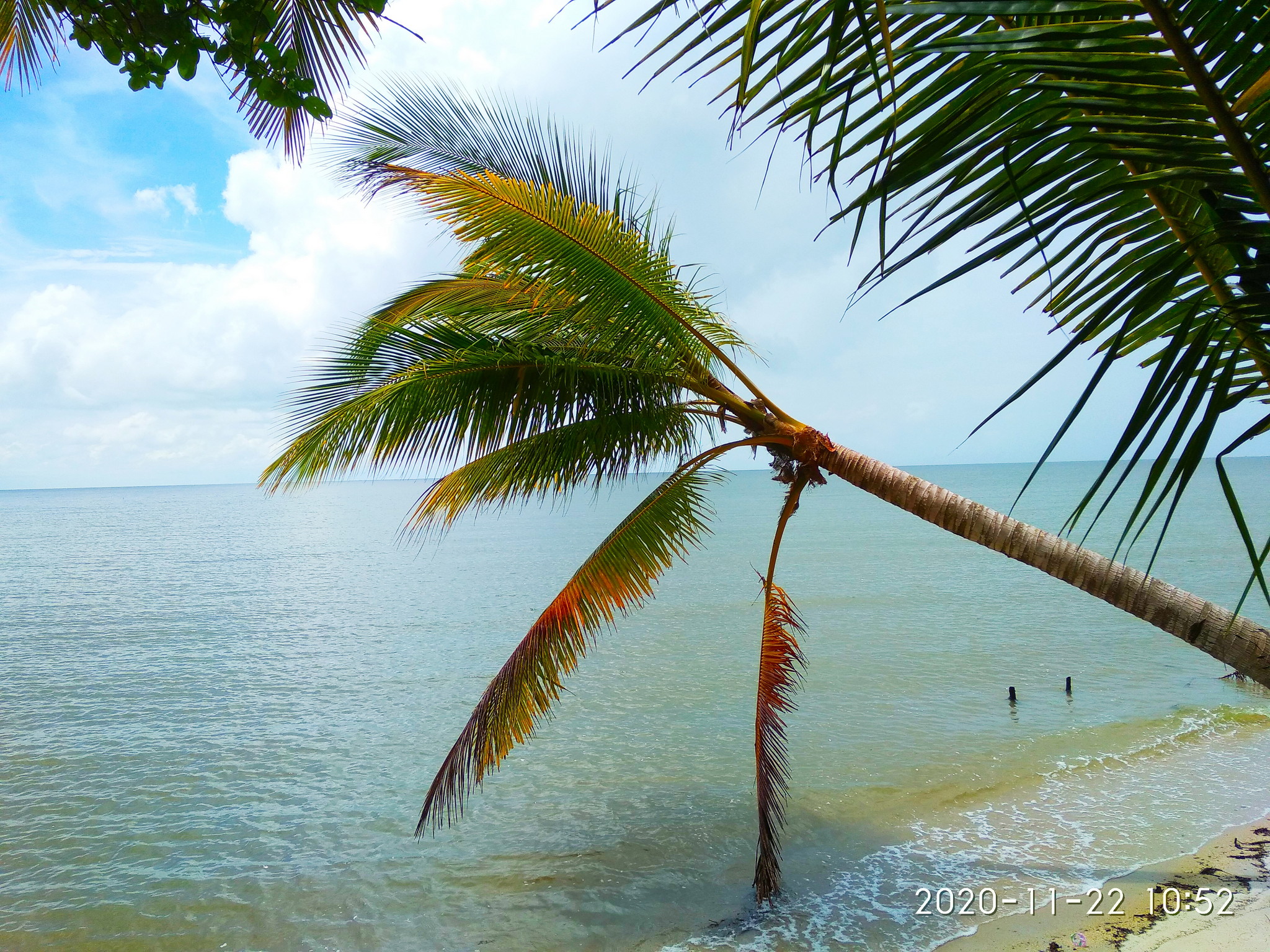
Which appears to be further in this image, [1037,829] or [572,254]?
[1037,829]

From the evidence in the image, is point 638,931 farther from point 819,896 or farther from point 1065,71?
point 1065,71

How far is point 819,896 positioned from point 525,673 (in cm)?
388

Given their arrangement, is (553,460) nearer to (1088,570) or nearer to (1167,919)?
(1088,570)

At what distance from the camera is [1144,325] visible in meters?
2.09

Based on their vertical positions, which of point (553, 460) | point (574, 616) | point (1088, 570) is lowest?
point (574, 616)

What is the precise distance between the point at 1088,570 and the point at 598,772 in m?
8.96

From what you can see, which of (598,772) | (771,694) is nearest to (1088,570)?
(771,694)

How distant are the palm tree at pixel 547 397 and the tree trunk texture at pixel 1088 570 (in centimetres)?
3

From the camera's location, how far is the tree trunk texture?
3.44 m

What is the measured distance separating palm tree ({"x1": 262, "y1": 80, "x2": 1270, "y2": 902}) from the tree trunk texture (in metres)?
0.03

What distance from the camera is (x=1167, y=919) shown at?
6.68 meters

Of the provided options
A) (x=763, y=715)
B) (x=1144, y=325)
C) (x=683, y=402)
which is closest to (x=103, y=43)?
(x=1144, y=325)

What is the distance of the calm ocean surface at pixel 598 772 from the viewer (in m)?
8.00
